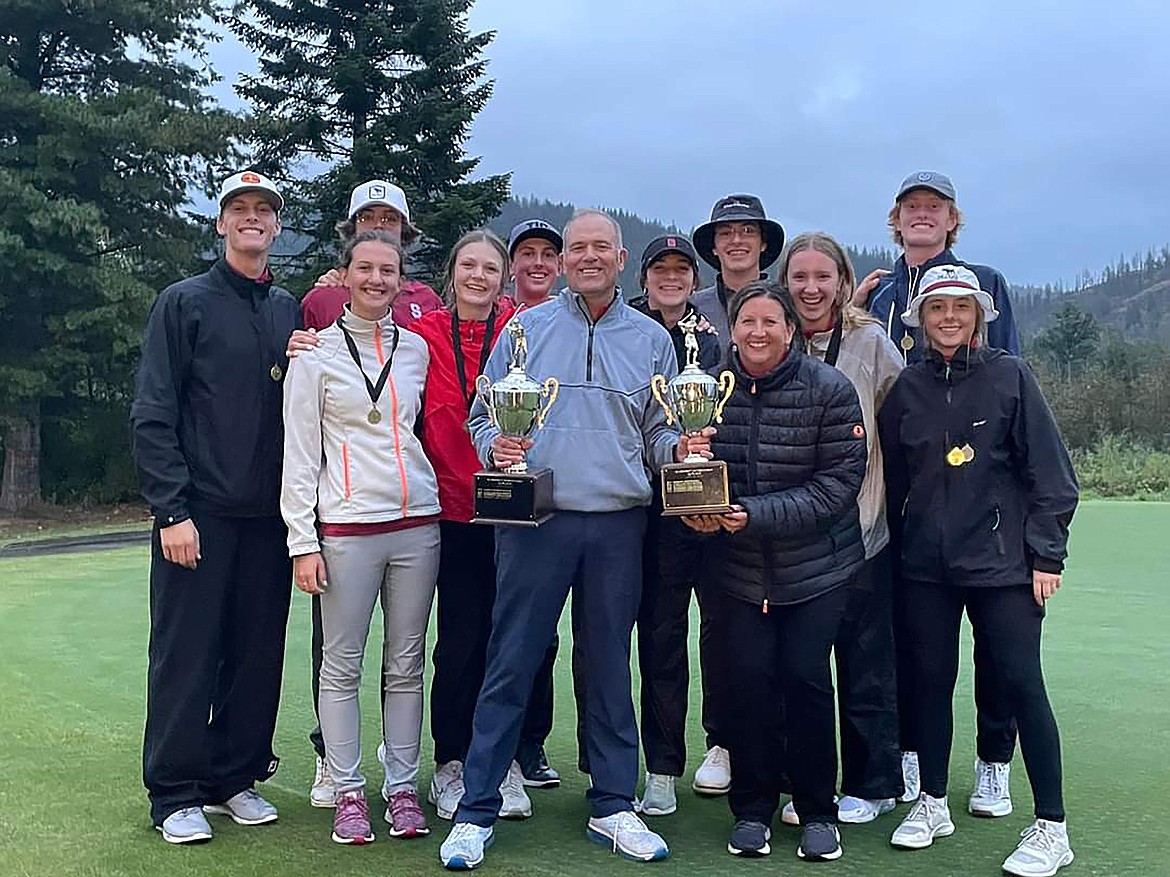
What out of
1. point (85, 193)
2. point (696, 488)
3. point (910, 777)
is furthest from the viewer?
point (85, 193)

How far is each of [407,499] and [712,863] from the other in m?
1.39

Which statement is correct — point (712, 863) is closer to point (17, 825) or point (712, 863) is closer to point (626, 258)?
point (626, 258)

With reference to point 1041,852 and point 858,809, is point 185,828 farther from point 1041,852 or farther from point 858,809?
point 1041,852

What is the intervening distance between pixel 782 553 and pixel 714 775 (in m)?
1.08

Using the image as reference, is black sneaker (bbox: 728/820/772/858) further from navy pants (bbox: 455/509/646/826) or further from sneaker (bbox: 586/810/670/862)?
navy pants (bbox: 455/509/646/826)

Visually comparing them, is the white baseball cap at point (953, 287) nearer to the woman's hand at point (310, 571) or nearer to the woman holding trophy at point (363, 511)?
the woman holding trophy at point (363, 511)

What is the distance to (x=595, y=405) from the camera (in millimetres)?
3324

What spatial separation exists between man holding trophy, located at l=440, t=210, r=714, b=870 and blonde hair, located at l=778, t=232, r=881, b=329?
1.65ft

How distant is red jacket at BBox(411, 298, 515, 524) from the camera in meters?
3.61

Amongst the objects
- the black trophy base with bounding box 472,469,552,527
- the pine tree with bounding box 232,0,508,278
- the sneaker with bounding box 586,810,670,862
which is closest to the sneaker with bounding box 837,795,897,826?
the sneaker with bounding box 586,810,670,862

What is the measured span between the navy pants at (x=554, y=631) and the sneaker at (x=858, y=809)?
71 cm

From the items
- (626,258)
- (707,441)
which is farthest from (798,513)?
(626,258)

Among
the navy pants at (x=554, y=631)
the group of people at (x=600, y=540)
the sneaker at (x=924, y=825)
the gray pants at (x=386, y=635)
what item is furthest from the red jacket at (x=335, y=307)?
the sneaker at (x=924, y=825)

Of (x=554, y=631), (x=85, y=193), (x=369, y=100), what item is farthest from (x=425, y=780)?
(x=369, y=100)
